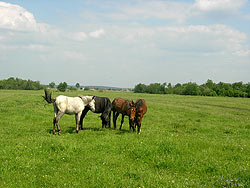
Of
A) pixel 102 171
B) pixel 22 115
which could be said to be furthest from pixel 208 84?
pixel 102 171

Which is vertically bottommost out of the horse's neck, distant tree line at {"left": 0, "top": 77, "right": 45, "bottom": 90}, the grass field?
the grass field

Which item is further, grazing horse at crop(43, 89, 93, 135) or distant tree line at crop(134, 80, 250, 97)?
distant tree line at crop(134, 80, 250, 97)

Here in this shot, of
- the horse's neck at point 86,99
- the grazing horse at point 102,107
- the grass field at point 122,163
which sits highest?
the horse's neck at point 86,99

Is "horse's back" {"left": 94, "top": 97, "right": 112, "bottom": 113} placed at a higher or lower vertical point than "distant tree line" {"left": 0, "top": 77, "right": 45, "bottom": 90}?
lower

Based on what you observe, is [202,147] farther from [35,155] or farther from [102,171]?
[35,155]

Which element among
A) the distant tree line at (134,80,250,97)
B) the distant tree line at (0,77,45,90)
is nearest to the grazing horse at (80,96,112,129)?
the distant tree line at (134,80,250,97)

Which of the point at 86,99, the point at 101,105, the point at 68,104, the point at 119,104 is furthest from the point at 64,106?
the point at 119,104

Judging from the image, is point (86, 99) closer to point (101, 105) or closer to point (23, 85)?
point (101, 105)

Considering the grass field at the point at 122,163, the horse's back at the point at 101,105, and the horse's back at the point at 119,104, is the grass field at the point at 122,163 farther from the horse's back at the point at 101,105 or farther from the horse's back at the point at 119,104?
the horse's back at the point at 119,104

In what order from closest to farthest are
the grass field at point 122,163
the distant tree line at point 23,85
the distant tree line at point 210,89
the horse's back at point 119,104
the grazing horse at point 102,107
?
the grass field at point 122,163, the grazing horse at point 102,107, the horse's back at point 119,104, the distant tree line at point 210,89, the distant tree line at point 23,85

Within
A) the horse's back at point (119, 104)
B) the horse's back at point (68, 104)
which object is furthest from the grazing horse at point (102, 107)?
the horse's back at point (68, 104)

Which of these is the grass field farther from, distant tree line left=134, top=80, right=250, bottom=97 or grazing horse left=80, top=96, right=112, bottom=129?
distant tree line left=134, top=80, right=250, bottom=97

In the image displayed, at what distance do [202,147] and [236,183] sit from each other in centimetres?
477

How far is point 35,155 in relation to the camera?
9672mm
